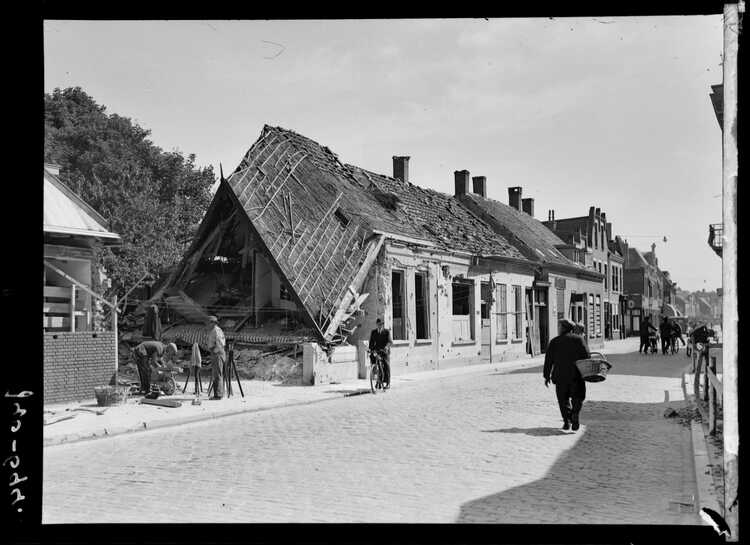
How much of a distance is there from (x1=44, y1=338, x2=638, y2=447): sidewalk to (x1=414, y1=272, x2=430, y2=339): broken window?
12.3ft

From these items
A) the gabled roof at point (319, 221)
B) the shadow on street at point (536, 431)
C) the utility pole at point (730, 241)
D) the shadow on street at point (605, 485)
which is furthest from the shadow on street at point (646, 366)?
the utility pole at point (730, 241)

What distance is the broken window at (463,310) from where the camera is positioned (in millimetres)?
23547

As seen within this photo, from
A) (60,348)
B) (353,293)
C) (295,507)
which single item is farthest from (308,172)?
(295,507)

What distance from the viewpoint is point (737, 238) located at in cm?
539

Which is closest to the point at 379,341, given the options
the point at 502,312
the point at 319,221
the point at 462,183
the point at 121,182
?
the point at 319,221

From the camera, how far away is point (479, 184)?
1367 inches

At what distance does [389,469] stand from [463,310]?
16410 millimetres

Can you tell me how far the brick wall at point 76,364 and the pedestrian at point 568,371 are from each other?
8464 mm

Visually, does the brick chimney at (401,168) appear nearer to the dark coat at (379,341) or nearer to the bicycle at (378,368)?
the dark coat at (379,341)

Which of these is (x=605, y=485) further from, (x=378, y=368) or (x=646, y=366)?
(x=646, y=366)

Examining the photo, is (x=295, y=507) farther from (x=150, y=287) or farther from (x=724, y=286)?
(x=150, y=287)

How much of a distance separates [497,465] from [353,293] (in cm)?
1219

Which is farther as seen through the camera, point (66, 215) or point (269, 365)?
point (269, 365)

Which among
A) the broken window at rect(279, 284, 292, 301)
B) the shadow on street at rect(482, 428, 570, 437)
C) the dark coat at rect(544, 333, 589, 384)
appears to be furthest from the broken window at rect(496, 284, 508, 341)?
the shadow on street at rect(482, 428, 570, 437)
